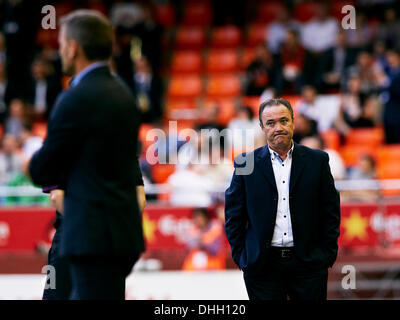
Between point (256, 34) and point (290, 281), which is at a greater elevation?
point (256, 34)

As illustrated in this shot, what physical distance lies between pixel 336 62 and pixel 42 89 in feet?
17.8

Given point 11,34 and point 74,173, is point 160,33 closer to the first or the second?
point 11,34

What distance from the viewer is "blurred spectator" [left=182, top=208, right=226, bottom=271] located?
375 inches

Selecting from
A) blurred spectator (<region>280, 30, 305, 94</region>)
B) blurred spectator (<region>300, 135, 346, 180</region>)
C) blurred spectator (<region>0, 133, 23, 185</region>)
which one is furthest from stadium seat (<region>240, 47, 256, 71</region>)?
blurred spectator (<region>0, 133, 23, 185</region>)

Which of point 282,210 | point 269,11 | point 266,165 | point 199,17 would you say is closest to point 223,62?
point 199,17

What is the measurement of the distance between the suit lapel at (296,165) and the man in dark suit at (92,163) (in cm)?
140

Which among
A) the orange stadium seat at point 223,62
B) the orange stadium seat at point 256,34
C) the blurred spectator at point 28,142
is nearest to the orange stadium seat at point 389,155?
the orange stadium seat at point 223,62

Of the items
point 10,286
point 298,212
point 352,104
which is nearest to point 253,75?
point 352,104

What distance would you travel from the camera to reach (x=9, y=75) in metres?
14.4

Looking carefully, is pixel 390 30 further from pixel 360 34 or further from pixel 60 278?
pixel 60 278

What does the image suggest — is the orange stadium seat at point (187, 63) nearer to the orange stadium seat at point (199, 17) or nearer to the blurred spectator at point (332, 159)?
the orange stadium seat at point (199, 17)

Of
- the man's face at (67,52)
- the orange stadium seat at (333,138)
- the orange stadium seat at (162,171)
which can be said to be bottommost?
the orange stadium seat at (162,171)

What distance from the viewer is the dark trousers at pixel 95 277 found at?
373 centimetres

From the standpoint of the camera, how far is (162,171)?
12.3 meters
